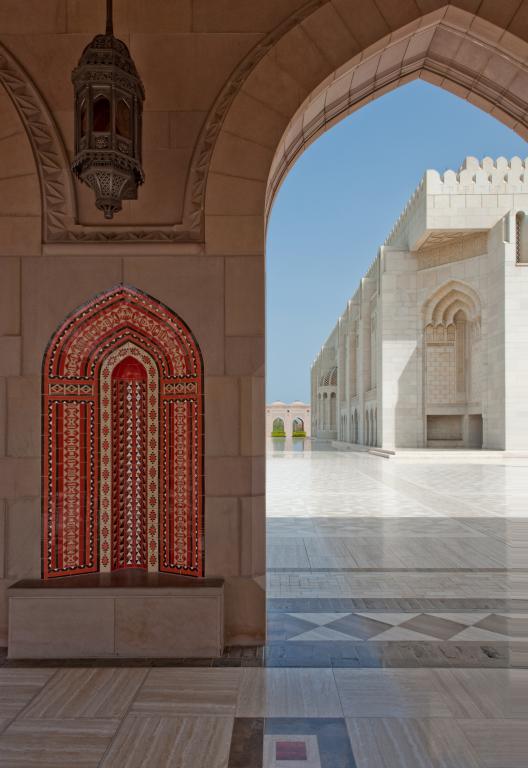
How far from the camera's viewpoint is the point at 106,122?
2982 mm

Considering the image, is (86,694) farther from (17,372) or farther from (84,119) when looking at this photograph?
(84,119)

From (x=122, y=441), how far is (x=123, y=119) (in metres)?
1.84

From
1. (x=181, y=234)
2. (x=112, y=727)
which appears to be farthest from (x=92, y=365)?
(x=112, y=727)

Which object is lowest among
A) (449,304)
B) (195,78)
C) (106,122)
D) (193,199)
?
(193,199)

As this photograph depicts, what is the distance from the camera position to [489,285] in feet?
63.9

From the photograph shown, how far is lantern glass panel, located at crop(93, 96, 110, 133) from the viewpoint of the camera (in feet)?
9.76

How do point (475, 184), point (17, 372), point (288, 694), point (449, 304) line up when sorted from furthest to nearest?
point (449, 304) < point (475, 184) < point (17, 372) < point (288, 694)

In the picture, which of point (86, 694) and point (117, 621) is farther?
point (117, 621)

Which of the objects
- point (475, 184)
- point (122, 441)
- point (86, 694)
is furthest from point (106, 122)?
point (475, 184)

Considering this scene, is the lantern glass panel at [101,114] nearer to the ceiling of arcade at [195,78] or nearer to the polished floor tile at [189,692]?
the ceiling of arcade at [195,78]

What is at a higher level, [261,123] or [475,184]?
[475,184]

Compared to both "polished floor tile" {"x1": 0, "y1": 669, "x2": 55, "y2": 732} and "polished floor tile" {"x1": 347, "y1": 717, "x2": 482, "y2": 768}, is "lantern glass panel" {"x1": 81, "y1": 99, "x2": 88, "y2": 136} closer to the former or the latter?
"polished floor tile" {"x1": 0, "y1": 669, "x2": 55, "y2": 732}

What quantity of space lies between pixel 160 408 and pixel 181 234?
3.47 ft

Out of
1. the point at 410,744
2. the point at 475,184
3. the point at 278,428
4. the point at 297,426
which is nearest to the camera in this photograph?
the point at 410,744
